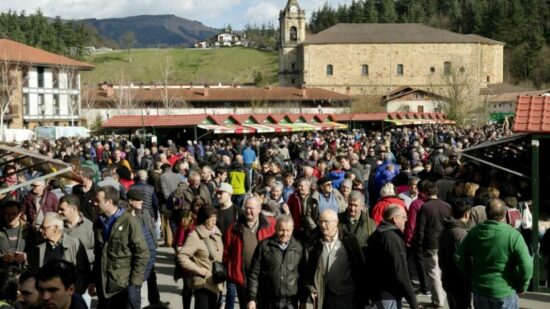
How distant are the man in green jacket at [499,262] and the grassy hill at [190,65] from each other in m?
122

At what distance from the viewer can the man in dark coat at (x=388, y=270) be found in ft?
21.1

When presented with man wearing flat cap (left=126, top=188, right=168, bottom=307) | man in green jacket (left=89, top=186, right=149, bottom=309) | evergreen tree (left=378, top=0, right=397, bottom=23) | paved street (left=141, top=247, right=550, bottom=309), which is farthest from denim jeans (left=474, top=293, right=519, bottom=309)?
evergreen tree (left=378, top=0, right=397, bottom=23)

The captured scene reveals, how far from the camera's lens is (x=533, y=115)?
9414 mm

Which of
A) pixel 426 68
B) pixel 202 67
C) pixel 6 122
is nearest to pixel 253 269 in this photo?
pixel 6 122

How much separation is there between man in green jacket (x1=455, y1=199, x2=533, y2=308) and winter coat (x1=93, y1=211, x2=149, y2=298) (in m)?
2.76

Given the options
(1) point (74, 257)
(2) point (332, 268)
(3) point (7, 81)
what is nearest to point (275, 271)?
(2) point (332, 268)

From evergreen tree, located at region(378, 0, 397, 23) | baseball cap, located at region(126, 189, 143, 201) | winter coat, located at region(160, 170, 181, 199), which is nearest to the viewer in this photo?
baseball cap, located at region(126, 189, 143, 201)

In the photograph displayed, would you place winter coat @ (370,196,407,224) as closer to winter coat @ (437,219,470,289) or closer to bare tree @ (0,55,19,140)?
winter coat @ (437,219,470,289)

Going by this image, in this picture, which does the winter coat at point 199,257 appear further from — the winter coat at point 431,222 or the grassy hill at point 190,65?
the grassy hill at point 190,65

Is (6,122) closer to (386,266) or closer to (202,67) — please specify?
(386,266)

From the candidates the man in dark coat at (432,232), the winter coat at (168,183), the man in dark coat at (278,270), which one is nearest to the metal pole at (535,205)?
the man in dark coat at (432,232)

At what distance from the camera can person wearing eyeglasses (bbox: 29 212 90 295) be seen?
6.80 metres

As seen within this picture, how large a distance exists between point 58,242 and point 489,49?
110 meters

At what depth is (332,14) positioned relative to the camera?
501 feet
